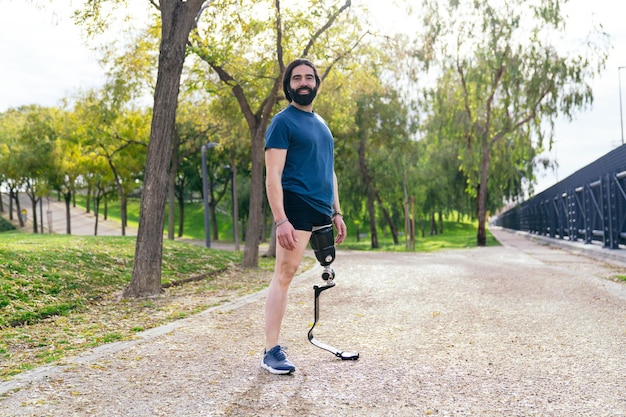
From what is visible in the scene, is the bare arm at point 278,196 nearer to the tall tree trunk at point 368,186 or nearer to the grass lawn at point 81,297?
the grass lawn at point 81,297

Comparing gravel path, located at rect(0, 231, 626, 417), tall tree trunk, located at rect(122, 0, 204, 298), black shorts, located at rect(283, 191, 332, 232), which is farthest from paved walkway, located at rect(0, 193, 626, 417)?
tall tree trunk, located at rect(122, 0, 204, 298)

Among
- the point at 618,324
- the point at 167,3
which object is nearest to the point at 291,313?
the point at 618,324

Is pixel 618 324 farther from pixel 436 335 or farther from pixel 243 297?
pixel 243 297

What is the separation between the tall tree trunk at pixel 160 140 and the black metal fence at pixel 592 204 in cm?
1117

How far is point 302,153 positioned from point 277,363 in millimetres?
1390

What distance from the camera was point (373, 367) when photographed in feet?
14.6

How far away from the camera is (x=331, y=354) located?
195 inches

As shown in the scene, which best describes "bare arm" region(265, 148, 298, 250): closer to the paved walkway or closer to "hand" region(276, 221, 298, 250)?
"hand" region(276, 221, 298, 250)

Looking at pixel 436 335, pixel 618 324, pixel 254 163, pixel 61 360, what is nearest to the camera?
pixel 61 360

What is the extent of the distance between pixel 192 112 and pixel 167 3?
53.0 feet

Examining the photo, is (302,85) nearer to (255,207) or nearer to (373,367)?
(373,367)

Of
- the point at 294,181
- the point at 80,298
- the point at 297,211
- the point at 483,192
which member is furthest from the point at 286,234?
the point at 483,192

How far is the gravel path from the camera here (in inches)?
140

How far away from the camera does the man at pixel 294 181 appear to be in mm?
4102
